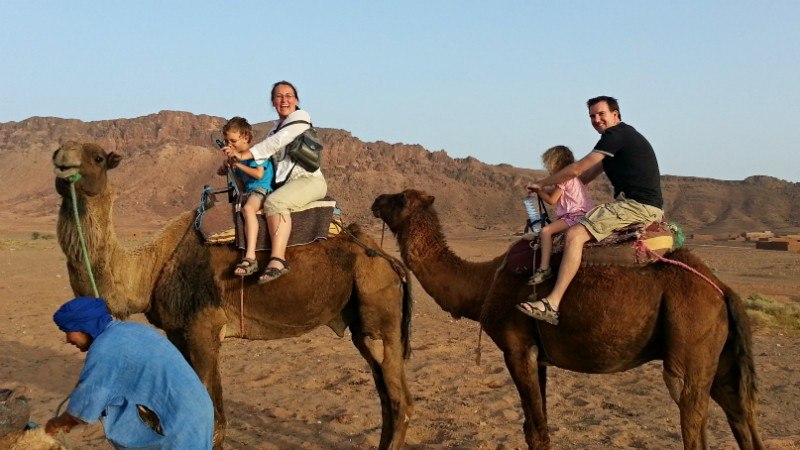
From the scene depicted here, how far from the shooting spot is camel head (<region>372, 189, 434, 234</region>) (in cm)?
714

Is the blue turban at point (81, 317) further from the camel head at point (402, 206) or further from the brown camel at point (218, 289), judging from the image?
the camel head at point (402, 206)

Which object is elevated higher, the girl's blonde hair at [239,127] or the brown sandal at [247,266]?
the girl's blonde hair at [239,127]

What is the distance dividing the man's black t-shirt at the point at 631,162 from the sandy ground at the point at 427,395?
273 centimetres

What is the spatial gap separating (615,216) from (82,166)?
424 cm

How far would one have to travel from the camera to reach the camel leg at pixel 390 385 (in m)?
6.94

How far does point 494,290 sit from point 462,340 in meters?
6.81

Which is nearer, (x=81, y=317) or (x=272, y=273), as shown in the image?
(x=81, y=317)

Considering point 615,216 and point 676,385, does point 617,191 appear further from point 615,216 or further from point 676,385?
point 676,385

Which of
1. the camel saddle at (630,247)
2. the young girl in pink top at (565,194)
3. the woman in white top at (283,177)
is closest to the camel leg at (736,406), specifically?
the camel saddle at (630,247)

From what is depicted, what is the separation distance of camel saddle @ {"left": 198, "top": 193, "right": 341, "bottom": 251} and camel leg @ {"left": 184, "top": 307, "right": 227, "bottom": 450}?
65cm

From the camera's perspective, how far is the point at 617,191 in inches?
249

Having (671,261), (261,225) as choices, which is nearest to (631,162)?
(671,261)

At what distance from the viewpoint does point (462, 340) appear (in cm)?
1311

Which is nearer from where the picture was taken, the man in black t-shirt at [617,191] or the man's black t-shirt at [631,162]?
the man in black t-shirt at [617,191]
